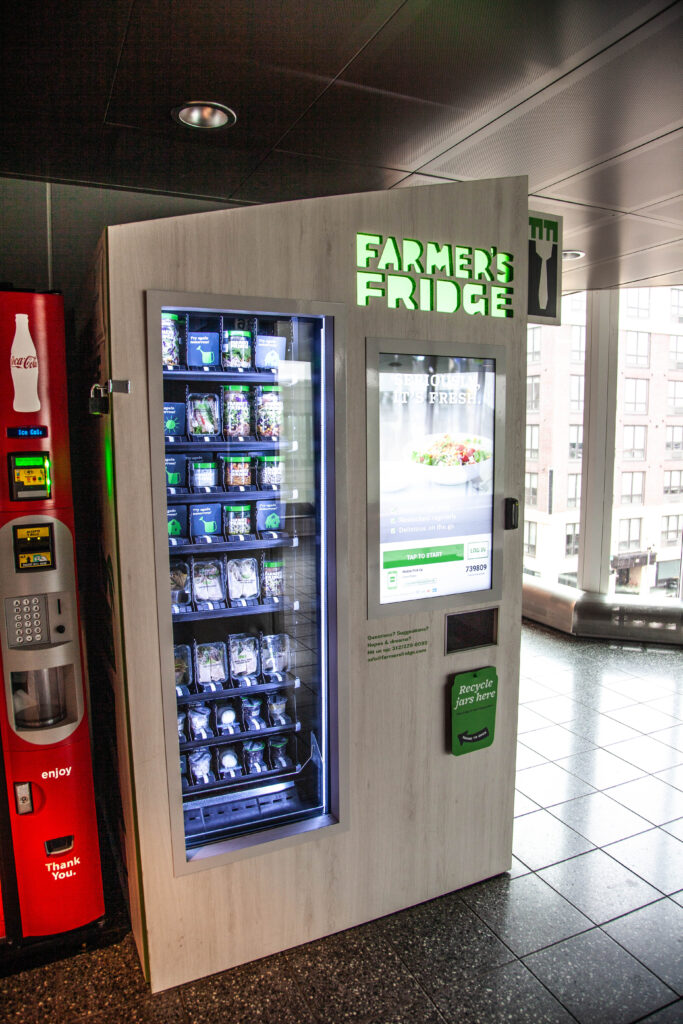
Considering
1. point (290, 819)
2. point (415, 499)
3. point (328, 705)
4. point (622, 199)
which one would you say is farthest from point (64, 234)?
point (622, 199)

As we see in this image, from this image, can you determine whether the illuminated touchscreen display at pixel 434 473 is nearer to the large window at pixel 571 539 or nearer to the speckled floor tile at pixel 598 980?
the speckled floor tile at pixel 598 980

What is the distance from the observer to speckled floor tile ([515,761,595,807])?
355 cm

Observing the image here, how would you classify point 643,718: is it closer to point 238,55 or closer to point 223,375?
point 223,375

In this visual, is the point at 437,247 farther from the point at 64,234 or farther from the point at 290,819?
the point at 290,819

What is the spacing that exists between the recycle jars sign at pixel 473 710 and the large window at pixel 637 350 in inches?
182

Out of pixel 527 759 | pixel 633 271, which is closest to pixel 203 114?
pixel 527 759

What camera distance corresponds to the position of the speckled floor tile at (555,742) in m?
4.04

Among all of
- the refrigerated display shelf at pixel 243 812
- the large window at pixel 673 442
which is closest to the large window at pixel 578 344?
the large window at pixel 673 442

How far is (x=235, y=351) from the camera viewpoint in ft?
8.18

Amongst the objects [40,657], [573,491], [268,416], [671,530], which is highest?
[268,416]

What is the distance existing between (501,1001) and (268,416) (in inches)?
84.5

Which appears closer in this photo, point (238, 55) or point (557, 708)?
point (238, 55)

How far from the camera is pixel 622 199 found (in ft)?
12.6

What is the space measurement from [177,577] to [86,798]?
2.94 feet
